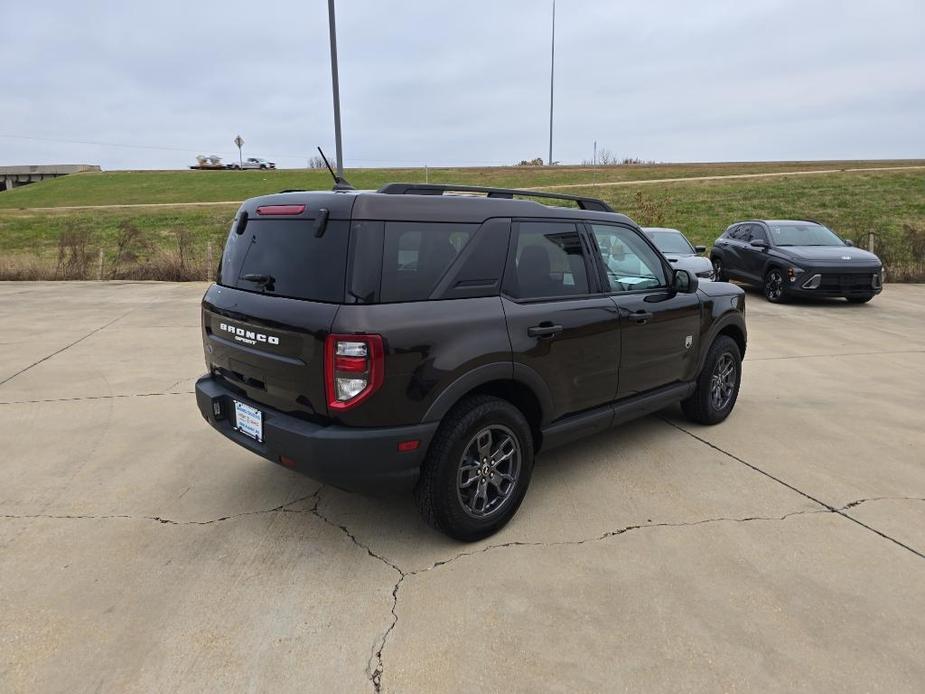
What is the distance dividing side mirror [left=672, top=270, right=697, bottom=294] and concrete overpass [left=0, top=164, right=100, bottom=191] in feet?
293

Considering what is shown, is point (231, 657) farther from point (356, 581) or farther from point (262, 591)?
point (356, 581)

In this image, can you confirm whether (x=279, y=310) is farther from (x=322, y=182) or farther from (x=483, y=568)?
(x=322, y=182)

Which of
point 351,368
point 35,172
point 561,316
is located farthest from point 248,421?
point 35,172

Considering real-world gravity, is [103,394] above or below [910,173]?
below

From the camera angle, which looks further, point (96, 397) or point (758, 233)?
point (758, 233)

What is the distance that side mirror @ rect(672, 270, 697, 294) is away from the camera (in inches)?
170

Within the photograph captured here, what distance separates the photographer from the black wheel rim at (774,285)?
1130 cm

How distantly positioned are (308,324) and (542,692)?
1754 mm

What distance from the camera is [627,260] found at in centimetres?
420

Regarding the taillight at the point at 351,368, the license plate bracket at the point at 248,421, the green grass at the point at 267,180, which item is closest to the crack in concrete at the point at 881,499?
the taillight at the point at 351,368

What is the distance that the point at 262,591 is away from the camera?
9.12 feet

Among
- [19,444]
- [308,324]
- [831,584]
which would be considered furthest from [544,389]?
[19,444]

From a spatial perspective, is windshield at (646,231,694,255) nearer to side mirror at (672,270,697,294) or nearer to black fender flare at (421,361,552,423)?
side mirror at (672,270,697,294)

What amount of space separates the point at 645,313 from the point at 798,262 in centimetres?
850
